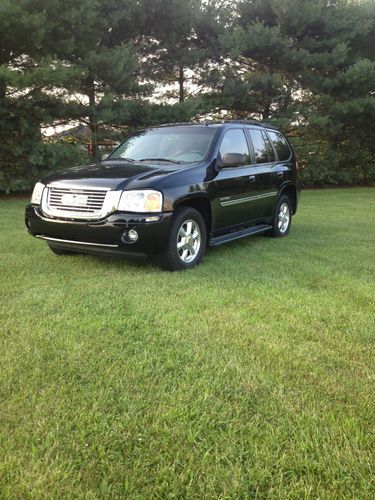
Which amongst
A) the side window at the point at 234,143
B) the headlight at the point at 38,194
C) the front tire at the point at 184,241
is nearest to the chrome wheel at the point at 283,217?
the side window at the point at 234,143

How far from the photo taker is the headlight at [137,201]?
15.3 feet

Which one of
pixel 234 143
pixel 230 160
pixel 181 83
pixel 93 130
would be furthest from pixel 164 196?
pixel 181 83

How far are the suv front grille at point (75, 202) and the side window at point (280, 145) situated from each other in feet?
11.9

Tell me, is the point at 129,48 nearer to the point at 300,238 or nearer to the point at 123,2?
the point at 123,2

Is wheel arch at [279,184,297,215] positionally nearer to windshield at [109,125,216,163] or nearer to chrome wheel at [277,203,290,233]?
chrome wheel at [277,203,290,233]

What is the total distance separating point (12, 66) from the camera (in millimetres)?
13133

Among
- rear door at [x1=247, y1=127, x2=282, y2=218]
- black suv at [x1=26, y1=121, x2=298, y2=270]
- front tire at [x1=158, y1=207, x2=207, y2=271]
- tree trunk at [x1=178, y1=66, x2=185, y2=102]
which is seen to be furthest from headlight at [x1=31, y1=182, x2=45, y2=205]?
tree trunk at [x1=178, y1=66, x2=185, y2=102]

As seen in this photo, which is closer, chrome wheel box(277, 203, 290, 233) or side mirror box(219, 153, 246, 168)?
side mirror box(219, 153, 246, 168)

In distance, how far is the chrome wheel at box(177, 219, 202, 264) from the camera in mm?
5070

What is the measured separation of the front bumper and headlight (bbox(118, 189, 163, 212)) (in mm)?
65

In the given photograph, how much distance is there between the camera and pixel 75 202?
16.0ft

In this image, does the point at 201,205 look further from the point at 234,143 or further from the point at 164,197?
the point at 234,143

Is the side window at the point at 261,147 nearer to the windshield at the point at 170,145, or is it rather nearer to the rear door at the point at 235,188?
the rear door at the point at 235,188

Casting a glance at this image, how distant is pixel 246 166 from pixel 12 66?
33.3 ft
